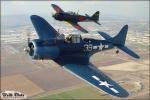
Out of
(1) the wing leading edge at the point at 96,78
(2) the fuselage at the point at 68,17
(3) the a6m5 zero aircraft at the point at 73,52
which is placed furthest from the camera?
(2) the fuselage at the point at 68,17

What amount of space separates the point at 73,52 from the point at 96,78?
4956 millimetres

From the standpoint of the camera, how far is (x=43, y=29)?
33.3 m

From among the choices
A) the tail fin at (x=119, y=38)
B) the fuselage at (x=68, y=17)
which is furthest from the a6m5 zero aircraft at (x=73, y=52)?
the fuselage at (x=68, y=17)

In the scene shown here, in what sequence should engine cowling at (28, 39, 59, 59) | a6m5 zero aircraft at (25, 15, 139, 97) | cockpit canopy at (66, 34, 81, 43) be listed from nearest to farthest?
a6m5 zero aircraft at (25, 15, 139, 97)
engine cowling at (28, 39, 59, 59)
cockpit canopy at (66, 34, 81, 43)

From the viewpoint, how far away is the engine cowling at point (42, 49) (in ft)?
90.1

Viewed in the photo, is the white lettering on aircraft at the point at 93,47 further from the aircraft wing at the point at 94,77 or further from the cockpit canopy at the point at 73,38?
the cockpit canopy at the point at 73,38

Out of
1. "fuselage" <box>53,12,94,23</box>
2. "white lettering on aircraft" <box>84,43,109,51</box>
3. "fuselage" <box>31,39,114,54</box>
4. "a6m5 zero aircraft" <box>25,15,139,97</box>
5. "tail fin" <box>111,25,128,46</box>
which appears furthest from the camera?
"fuselage" <box>53,12,94,23</box>

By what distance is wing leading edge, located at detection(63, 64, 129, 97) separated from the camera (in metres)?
23.5

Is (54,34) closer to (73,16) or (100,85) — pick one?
(100,85)

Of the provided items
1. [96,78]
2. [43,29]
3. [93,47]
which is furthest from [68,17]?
[96,78]

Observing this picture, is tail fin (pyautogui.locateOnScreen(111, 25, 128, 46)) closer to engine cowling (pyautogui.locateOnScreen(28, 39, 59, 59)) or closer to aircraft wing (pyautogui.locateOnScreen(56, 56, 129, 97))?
aircraft wing (pyautogui.locateOnScreen(56, 56, 129, 97))

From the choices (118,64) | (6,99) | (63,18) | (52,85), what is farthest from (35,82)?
(118,64)

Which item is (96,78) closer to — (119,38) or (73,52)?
(73,52)

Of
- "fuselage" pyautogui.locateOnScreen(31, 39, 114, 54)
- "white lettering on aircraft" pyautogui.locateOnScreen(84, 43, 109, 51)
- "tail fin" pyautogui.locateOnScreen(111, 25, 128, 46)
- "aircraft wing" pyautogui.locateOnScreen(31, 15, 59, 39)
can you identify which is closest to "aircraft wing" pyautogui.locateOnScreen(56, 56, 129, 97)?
"fuselage" pyautogui.locateOnScreen(31, 39, 114, 54)
